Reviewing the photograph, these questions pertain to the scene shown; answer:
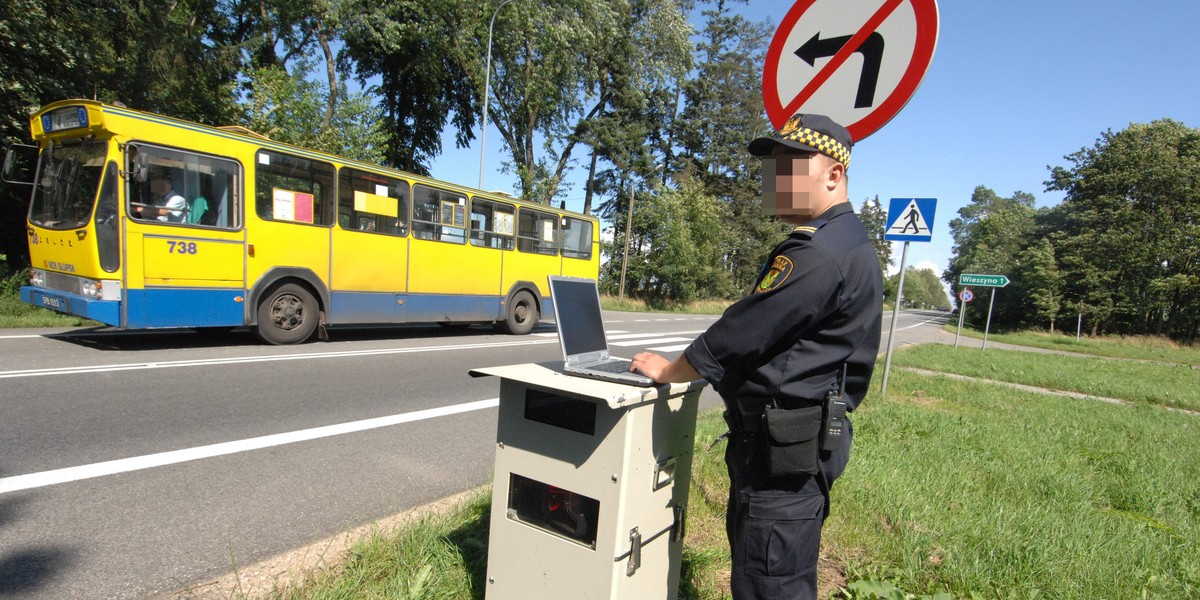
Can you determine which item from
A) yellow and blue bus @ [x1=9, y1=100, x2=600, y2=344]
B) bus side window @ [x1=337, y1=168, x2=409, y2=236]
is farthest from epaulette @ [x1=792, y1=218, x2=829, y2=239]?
bus side window @ [x1=337, y1=168, x2=409, y2=236]

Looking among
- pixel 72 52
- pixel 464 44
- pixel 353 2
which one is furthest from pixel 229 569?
pixel 464 44

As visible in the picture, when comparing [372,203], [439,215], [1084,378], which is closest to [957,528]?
[372,203]

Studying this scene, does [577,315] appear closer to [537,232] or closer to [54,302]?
[54,302]

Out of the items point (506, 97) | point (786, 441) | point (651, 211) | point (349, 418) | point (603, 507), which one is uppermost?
point (506, 97)

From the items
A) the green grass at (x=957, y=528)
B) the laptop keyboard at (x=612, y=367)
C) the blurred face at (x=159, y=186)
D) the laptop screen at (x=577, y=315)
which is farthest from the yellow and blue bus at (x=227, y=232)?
the laptop keyboard at (x=612, y=367)

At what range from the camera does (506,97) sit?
29641mm

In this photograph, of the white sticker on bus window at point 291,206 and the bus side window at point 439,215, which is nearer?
the white sticker on bus window at point 291,206

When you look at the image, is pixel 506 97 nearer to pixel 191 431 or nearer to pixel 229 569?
pixel 191 431

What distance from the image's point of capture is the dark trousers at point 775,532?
169 cm

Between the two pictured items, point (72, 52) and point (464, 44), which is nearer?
point (72, 52)

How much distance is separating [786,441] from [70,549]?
10.4 feet

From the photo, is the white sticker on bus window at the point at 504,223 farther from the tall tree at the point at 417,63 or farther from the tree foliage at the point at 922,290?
the tree foliage at the point at 922,290

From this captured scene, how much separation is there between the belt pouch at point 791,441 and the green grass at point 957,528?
125 centimetres

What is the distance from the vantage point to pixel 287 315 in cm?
869
